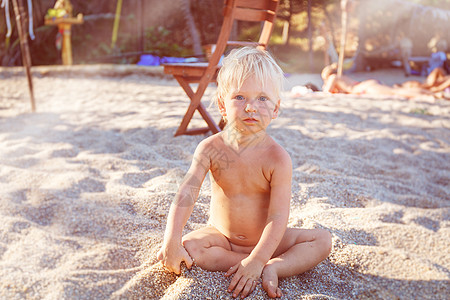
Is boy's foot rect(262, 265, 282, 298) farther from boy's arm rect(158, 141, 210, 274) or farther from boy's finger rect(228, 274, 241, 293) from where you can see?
boy's arm rect(158, 141, 210, 274)

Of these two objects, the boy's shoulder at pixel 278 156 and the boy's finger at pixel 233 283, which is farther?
the boy's shoulder at pixel 278 156

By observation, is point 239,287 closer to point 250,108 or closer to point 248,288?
point 248,288

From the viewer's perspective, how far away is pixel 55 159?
108 inches

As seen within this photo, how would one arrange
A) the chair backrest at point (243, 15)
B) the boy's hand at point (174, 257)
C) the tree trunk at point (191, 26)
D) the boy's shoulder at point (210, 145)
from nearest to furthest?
the boy's hand at point (174, 257) < the boy's shoulder at point (210, 145) < the chair backrest at point (243, 15) < the tree trunk at point (191, 26)

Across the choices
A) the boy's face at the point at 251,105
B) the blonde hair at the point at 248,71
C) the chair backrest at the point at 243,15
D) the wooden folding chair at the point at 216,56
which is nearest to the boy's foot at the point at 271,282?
the boy's face at the point at 251,105

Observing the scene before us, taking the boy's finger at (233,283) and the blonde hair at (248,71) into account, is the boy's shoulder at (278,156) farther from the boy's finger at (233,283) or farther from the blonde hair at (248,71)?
the boy's finger at (233,283)

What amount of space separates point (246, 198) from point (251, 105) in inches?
13.4

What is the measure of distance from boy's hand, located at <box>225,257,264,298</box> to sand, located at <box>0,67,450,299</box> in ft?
0.10

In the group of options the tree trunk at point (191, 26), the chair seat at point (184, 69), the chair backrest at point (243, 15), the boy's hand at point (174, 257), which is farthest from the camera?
the tree trunk at point (191, 26)

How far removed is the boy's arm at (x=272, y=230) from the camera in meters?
1.27

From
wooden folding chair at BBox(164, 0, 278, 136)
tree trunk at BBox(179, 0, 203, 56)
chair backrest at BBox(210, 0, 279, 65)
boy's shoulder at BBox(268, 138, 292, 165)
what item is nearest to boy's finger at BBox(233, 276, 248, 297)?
boy's shoulder at BBox(268, 138, 292, 165)

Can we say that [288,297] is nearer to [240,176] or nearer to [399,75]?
[240,176]

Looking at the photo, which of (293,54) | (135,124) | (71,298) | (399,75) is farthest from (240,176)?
(293,54)

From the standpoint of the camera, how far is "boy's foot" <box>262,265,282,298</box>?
4.10 feet
